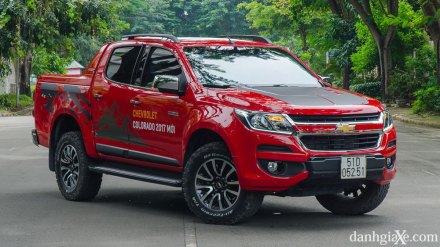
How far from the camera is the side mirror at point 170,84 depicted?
844 centimetres

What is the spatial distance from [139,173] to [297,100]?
7.44 ft

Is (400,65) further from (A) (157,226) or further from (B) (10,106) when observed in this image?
(A) (157,226)

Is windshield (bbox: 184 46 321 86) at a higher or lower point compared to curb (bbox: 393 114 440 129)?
higher

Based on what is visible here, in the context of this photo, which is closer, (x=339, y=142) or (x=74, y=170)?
(x=339, y=142)

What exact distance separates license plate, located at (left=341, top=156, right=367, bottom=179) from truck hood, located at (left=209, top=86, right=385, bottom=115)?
0.45 meters

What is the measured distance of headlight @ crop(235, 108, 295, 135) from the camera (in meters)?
7.61

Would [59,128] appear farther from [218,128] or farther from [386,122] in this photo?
[386,122]

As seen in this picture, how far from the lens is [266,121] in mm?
7652

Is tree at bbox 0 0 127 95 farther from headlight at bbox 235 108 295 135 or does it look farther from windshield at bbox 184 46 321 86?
headlight at bbox 235 108 295 135

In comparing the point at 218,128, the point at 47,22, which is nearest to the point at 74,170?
the point at 218,128

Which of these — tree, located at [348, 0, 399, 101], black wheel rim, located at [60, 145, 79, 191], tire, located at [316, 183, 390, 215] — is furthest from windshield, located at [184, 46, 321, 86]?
tree, located at [348, 0, 399, 101]

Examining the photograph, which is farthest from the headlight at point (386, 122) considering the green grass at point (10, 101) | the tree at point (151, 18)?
the tree at point (151, 18)

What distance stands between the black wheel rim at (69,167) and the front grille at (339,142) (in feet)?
11.7

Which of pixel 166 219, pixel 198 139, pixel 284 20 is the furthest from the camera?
pixel 284 20
